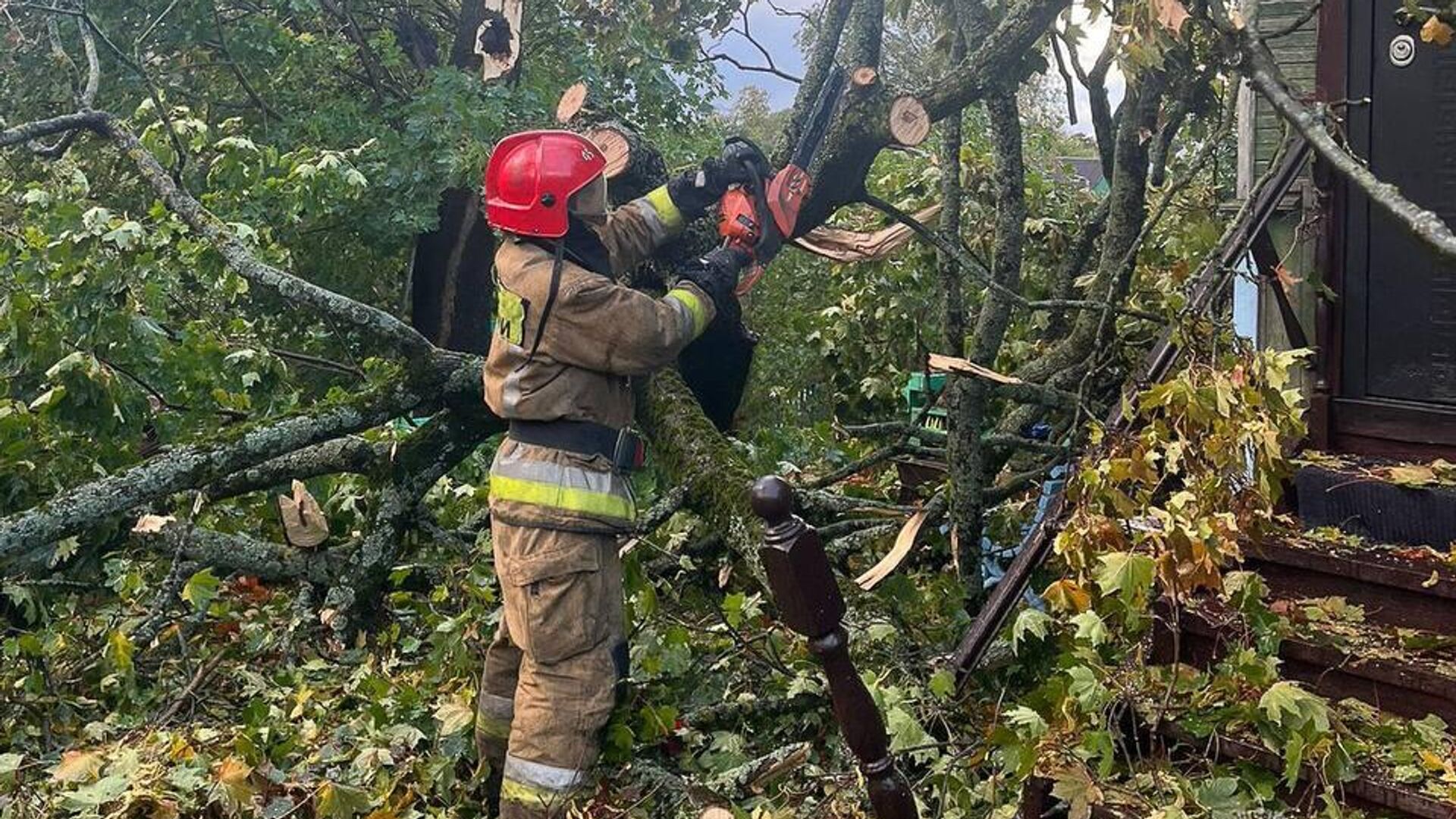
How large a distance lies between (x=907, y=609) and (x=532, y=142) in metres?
1.86

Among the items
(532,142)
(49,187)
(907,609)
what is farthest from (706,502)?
(49,187)

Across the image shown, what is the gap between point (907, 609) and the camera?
3.82m

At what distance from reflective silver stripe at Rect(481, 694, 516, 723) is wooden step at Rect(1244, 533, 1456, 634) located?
202cm

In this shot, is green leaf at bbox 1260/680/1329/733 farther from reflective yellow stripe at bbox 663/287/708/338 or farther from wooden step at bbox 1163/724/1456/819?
reflective yellow stripe at bbox 663/287/708/338

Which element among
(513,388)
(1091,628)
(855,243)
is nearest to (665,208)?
(513,388)

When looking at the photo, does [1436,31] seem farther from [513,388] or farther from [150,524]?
[150,524]

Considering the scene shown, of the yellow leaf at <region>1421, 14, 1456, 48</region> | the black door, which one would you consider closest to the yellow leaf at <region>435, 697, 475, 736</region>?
the black door

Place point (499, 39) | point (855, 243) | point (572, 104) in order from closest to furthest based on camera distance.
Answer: point (572, 104), point (855, 243), point (499, 39)

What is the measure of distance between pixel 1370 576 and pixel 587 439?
1.97 metres

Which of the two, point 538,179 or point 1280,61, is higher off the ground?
point 1280,61

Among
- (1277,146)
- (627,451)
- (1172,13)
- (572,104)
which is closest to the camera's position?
(1172,13)

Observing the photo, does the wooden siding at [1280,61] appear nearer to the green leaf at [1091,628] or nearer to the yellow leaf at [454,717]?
the green leaf at [1091,628]

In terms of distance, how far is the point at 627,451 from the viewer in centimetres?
326

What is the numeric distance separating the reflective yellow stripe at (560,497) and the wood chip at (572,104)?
55.1 inches
